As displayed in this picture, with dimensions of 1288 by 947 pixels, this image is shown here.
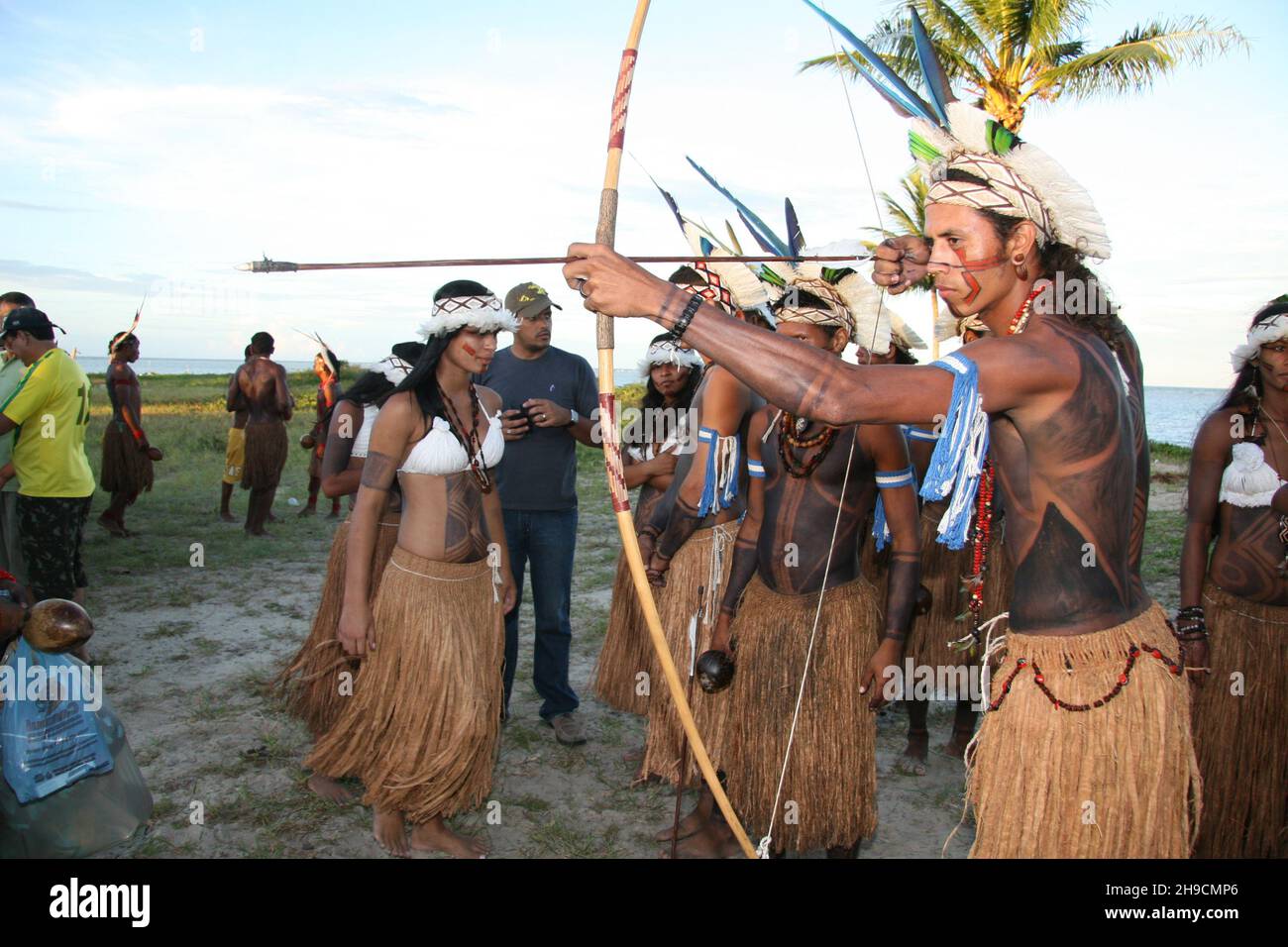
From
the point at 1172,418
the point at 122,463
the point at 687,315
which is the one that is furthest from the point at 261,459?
the point at 1172,418

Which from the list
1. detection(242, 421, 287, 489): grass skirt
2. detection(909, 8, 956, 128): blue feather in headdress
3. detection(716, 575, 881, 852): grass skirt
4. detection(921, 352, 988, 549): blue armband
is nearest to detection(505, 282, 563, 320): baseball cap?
detection(716, 575, 881, 852): grass skirt

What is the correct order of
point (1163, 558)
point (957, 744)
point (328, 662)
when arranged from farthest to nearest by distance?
point (1163, 558)
point (957, 744)
point (328, 662)

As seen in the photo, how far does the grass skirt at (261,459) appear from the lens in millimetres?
10578

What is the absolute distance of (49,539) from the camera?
6.07m

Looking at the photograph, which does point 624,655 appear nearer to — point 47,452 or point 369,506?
point 369,506

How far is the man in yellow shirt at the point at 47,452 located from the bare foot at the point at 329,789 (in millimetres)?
2799

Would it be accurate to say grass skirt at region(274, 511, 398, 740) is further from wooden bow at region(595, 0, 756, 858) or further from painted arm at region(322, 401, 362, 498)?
wooden bow at region(595, 0, 756, 858)

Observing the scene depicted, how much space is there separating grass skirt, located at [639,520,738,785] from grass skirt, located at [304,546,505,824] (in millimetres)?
892

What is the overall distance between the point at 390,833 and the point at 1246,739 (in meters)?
3.51
